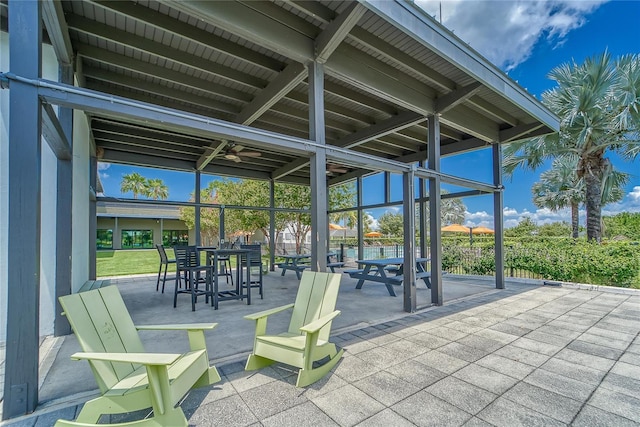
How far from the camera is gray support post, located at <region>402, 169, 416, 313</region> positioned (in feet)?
15.1

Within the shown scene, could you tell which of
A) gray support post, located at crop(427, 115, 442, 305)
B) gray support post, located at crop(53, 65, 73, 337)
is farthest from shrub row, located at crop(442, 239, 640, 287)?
gray support post, located at crop(53, 65, 73, 337)

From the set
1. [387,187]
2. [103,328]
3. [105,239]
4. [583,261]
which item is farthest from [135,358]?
[105,239]

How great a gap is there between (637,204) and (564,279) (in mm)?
17494

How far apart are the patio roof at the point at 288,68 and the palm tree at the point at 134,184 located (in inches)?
888

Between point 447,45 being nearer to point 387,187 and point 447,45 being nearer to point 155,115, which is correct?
point 155,115

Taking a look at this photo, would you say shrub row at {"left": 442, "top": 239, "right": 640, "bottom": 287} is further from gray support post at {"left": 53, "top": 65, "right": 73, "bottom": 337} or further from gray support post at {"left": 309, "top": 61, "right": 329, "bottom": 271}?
gray support post at {"left": 53, "top": 65, "right": 73, "bottom": 337}

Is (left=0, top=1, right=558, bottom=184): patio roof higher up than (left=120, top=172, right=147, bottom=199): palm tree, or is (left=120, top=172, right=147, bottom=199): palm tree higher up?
(left=120, top=172, right=147, bottom=199): palm tree

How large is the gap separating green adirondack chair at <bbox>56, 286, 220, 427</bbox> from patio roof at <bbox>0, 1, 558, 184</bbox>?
1610 mm

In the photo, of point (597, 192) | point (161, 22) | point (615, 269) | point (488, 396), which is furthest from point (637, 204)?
point (161, 22)

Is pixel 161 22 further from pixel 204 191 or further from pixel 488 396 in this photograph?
pixel 204 191

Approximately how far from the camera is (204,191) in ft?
65.8

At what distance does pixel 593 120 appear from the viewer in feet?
26.8

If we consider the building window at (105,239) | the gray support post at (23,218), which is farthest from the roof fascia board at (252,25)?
the building window at (105,239)

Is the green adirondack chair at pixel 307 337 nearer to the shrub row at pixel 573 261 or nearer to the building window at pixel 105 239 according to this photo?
the shrub row at pixel 573 261
